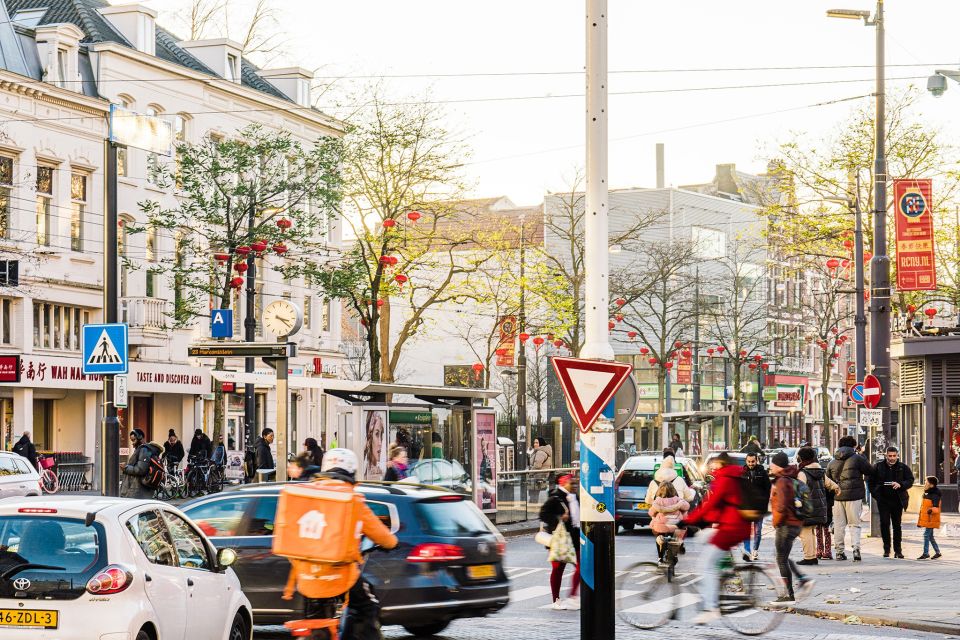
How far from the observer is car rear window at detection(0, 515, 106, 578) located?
9000 mm

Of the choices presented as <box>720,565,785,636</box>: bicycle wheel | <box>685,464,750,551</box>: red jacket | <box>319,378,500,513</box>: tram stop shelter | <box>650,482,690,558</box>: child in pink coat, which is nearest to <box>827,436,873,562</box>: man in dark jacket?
<box>650,482,690,558</box>: child in pink coat

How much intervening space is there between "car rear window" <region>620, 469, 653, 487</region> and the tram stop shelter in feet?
8.50

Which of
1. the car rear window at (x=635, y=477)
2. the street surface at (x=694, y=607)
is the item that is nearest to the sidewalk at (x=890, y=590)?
the street surface at (x=694, y=607)

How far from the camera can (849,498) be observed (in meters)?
22.9

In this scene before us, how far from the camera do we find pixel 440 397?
27500mm

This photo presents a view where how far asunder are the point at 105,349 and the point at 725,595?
30.4 ft

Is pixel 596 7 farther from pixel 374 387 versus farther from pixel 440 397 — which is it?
pixel 440 397

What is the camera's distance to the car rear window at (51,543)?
9.00m

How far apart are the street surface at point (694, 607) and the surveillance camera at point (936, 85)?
9.09m

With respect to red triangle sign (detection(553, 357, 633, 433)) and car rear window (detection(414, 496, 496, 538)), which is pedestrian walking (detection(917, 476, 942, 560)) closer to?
car rear window (detection(414, 496, 496, 538))

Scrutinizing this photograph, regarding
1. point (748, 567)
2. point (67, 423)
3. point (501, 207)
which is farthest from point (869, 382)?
point (501, 207)

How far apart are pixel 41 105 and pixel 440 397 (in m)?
17.8

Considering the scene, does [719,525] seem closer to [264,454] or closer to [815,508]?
[815,508]

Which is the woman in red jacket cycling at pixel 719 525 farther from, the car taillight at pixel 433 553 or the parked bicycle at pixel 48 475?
the parked bicycle at pixel 48 475
